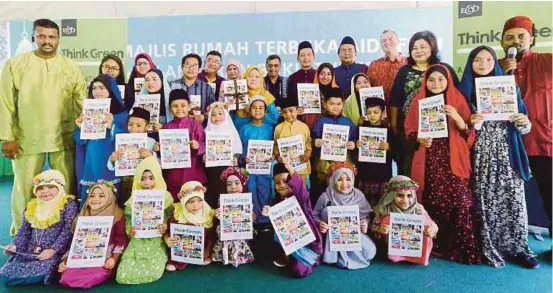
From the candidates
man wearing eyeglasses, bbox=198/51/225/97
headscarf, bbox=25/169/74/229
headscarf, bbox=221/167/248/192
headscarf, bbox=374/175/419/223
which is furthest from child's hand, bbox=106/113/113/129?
headscarf, bbox=374/175/419/223

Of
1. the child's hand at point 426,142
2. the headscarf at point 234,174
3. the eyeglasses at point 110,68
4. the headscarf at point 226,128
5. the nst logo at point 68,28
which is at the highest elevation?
the nst logo at point 68,28

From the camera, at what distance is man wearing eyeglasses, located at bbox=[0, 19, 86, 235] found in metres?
3.45

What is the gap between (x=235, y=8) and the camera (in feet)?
21.0

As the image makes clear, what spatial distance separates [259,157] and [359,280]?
127 cm

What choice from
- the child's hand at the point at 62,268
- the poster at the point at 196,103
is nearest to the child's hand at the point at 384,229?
the poster at the point at 196,103

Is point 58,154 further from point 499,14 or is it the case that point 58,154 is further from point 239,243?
point 499,14

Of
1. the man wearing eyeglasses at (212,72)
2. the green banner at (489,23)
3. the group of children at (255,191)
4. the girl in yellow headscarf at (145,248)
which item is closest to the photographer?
the girl in yellow headscarf at (145,248)

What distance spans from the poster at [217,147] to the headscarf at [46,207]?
3.78 ft

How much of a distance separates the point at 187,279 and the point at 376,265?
1.45 meters

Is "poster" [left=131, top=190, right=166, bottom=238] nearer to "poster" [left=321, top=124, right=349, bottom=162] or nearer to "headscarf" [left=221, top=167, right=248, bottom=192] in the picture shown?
"headscarf" [left=221, top=167, right=248, bottom=192]

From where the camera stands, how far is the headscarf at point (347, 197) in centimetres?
325

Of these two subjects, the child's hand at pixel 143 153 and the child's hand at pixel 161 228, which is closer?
the child's hand at pixel 161 228

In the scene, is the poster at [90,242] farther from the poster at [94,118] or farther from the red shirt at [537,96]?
the red shirt at [537,96]

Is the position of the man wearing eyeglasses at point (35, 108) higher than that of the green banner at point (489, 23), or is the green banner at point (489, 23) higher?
the green banner at point (489, 23)
